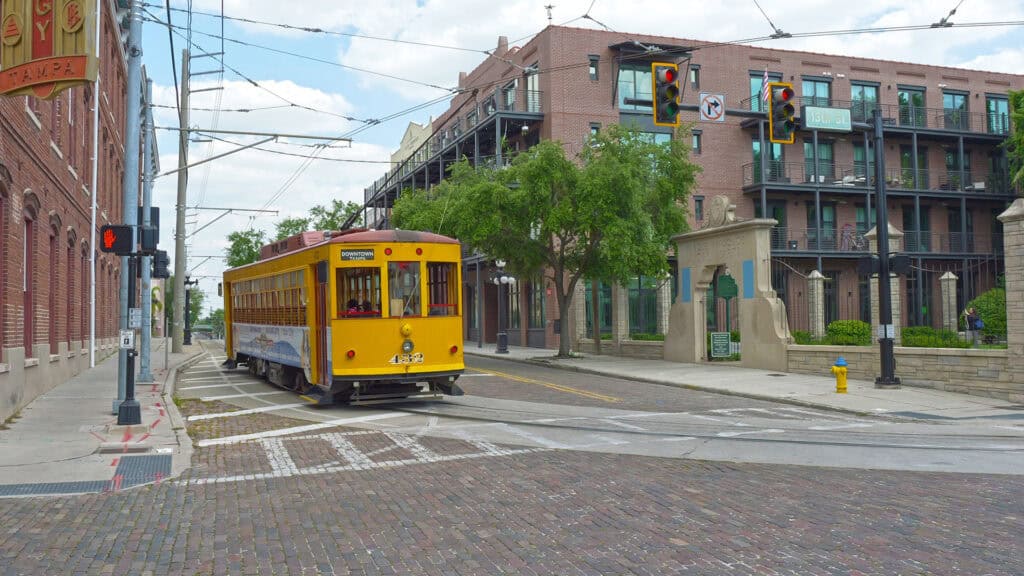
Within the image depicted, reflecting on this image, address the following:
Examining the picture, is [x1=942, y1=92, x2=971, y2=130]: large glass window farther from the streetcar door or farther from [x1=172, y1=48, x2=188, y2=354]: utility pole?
the streetcar door

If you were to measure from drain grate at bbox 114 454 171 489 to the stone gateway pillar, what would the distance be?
16.5 m

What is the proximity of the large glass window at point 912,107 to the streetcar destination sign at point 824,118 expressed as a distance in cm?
3058

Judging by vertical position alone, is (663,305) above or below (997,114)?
below

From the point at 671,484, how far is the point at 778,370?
49.9 feet

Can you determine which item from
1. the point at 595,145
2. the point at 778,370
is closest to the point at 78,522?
the point at 778,370

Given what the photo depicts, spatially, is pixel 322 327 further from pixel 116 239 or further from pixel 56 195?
pixel 56 195

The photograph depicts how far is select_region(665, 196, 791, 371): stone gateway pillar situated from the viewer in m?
23.1

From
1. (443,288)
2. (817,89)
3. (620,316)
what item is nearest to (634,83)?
(817,89)

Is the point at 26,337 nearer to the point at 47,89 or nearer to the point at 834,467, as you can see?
the point at 47,89

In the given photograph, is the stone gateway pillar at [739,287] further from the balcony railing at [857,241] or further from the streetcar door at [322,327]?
the balcony railing at [857,241]

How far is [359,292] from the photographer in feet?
48.3

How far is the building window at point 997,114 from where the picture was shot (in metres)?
46.4

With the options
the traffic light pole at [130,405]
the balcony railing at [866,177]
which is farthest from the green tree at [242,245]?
the traffic light pole at [130,405]

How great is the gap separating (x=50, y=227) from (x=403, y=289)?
8.85 meters
